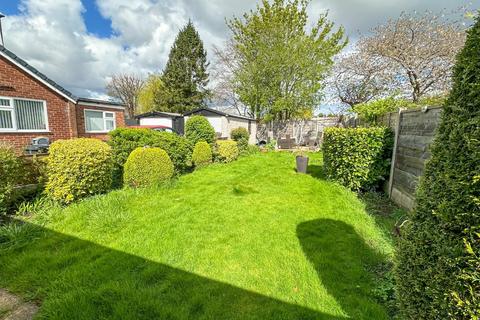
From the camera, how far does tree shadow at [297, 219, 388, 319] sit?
7.06 feet

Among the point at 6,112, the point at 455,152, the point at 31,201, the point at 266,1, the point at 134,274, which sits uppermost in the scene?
the point at 266,1

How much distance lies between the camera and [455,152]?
1225 mm

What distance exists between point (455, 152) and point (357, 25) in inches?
633

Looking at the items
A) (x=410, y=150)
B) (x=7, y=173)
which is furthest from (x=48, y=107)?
(x=410, y=150)

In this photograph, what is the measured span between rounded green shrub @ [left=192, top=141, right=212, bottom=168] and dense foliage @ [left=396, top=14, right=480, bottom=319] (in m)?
7.64

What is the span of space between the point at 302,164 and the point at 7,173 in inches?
282

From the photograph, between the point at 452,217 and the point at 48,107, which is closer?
the point at 452,217

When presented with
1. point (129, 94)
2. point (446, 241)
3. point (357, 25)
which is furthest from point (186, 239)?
point (129, 94)

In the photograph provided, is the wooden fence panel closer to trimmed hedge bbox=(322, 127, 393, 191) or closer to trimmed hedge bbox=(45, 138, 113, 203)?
trimmed hedge bbox=(322, 127, 393, 191)

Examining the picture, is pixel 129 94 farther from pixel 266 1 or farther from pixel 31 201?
pixel 31 201

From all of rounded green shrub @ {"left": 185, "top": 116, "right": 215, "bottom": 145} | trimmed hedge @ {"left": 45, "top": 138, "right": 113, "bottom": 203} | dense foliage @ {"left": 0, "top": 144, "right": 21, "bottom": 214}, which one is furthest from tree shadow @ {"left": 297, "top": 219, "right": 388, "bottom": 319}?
rounded green shrub @ {"left": 185, "top": 116, "right": 215, "bottom": 145}

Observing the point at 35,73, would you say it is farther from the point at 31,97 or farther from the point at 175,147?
the point at 175,147

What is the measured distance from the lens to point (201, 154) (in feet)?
28.3

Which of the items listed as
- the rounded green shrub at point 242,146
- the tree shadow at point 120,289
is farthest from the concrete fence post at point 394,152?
the rounded green shrub at point 242,146
